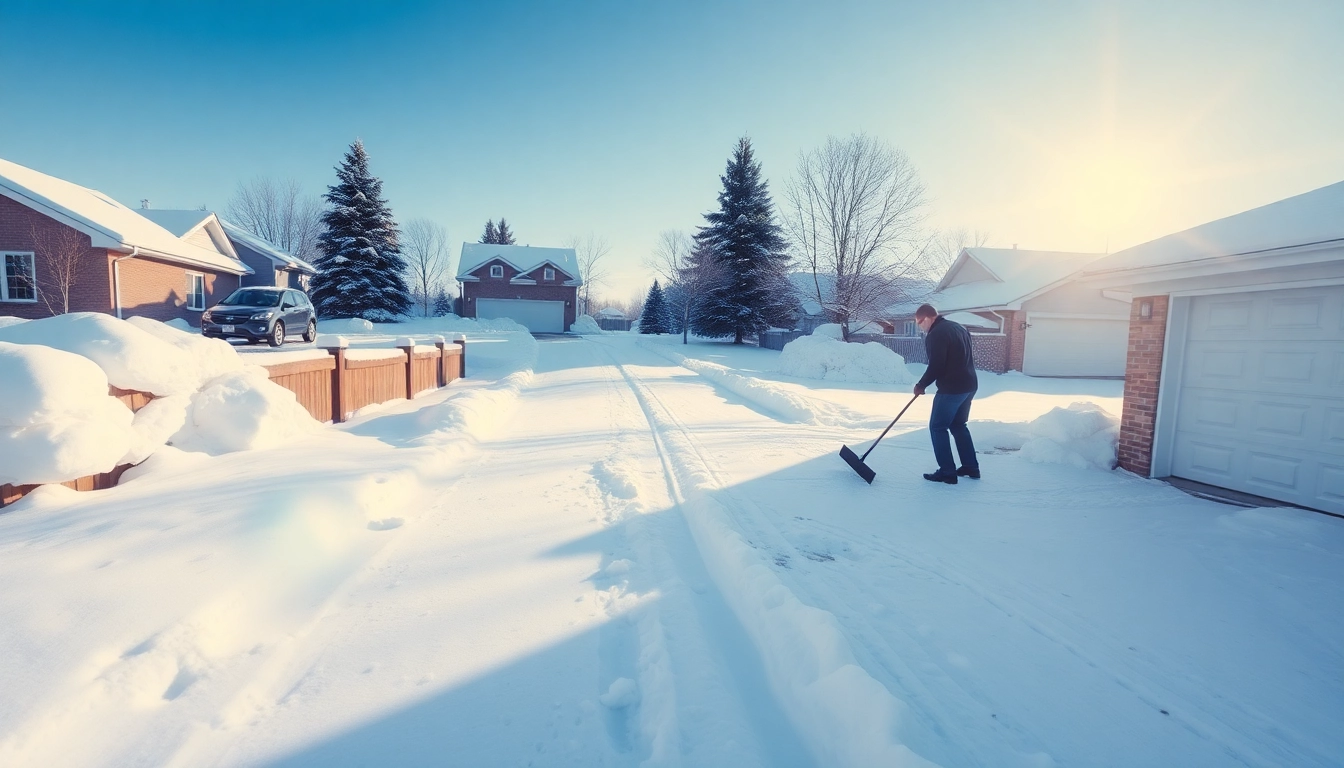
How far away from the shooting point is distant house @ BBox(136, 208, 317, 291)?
22.4 m

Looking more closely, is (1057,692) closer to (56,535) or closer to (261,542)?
(261,542)

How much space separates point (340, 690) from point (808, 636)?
6.81 feet

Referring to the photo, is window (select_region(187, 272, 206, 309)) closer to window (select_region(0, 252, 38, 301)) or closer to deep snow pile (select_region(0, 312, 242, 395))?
window (select_region(0, 252, 38, 301))

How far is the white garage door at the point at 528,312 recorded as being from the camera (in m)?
40.4

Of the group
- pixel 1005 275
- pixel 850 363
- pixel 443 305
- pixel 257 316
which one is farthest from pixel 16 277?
pixel 443 305

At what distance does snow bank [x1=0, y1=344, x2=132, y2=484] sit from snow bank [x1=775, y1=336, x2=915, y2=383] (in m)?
15.2


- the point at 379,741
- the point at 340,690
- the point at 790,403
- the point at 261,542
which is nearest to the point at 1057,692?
the point at 379,741

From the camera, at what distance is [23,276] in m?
15.5

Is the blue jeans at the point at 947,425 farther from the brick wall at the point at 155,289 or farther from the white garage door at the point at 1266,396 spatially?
the brick wall at the point at 155,289

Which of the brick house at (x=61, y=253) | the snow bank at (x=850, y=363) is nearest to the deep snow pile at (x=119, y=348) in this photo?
the snow bank at (x=850, y=363)

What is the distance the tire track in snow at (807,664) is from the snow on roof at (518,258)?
3984 cm

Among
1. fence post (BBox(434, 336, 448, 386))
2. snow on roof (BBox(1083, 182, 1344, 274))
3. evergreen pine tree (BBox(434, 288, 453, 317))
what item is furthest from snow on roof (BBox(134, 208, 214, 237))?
evergreen pine tree (BBox(434, 288, 453, 317))

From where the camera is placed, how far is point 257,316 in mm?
13164

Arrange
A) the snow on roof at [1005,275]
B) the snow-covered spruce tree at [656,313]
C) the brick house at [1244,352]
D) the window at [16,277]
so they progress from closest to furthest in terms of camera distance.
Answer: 1. the brick house at [1244,352]
2. the window at [16,277]
3. the snow on roof at [1005,275]
4. the snow-covered spruce tree at [656,313]
